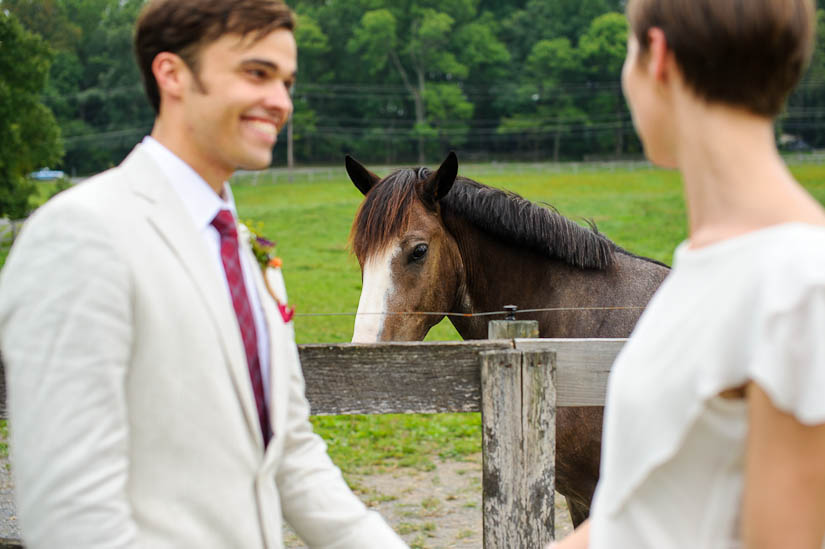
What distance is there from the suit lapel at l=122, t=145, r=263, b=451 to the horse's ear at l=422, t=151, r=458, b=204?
102 inches

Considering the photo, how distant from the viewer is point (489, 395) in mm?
2844

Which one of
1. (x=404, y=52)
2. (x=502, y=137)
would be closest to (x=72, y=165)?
(x=404, y=52)

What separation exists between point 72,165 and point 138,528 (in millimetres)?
69882

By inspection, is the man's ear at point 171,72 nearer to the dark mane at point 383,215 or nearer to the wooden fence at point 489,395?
the wooden fence at point 489,395

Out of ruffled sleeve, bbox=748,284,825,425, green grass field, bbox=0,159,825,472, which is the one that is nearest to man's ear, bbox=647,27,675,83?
ruffled sleeve, bbox=748,284,825,425

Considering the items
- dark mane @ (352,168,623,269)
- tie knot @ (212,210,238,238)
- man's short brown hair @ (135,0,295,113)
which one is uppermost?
man's short brown hair @ (135,0,295,113)

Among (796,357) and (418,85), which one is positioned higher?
(418,85)

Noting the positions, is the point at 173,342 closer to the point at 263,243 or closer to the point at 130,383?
the point at 130,383

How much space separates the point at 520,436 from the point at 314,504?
4.26ft

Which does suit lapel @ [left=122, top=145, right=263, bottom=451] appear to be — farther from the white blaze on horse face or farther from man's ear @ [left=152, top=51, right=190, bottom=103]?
the white blaze on horse face

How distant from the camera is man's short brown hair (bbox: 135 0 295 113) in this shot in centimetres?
144

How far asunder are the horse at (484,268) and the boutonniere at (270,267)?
79.5 inches

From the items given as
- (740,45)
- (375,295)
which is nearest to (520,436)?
(375,295)

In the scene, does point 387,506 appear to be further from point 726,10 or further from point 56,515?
point 726,10
